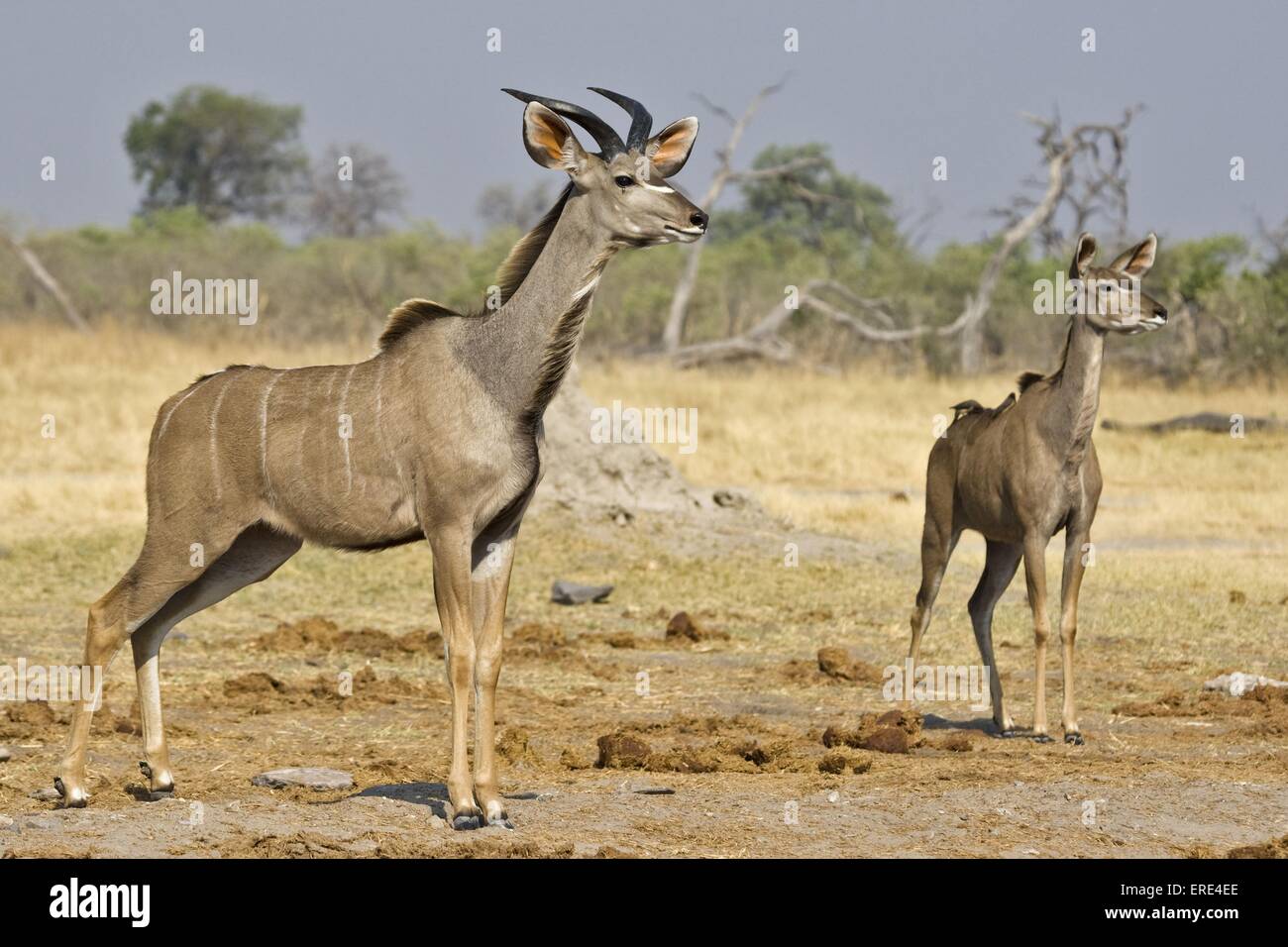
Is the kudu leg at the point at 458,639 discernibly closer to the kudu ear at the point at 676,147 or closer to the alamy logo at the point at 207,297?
the kudu ear at the point at 676,147

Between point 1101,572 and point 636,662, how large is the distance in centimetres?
514

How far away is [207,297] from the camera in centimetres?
3316

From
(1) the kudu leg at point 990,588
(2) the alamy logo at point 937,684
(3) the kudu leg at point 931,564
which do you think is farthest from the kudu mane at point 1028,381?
(2) the alamy logo at point 937,684

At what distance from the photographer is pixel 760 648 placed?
12.1 metres

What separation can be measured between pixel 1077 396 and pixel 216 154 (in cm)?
5884

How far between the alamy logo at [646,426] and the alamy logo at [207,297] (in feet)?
25.7

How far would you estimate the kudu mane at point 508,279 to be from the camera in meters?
6.97

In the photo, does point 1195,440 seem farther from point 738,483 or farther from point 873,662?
point 873,662

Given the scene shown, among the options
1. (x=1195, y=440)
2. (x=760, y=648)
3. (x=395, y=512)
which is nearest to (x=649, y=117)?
(x=395, y=512)

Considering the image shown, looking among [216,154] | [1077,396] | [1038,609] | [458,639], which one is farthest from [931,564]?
[216,154]

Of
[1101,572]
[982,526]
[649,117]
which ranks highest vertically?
[649,117]

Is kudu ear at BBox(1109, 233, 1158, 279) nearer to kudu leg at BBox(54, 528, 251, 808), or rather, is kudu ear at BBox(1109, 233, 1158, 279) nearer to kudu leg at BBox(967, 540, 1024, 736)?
kudu leg at BBox(967, 540, 1024, 736)

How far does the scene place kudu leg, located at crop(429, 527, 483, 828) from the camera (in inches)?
258

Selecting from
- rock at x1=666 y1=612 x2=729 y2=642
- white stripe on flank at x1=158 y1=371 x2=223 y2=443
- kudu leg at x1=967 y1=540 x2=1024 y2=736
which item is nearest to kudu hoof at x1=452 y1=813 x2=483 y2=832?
white stripe on flank at x1=158 y1=371 x2=223 y2=443
